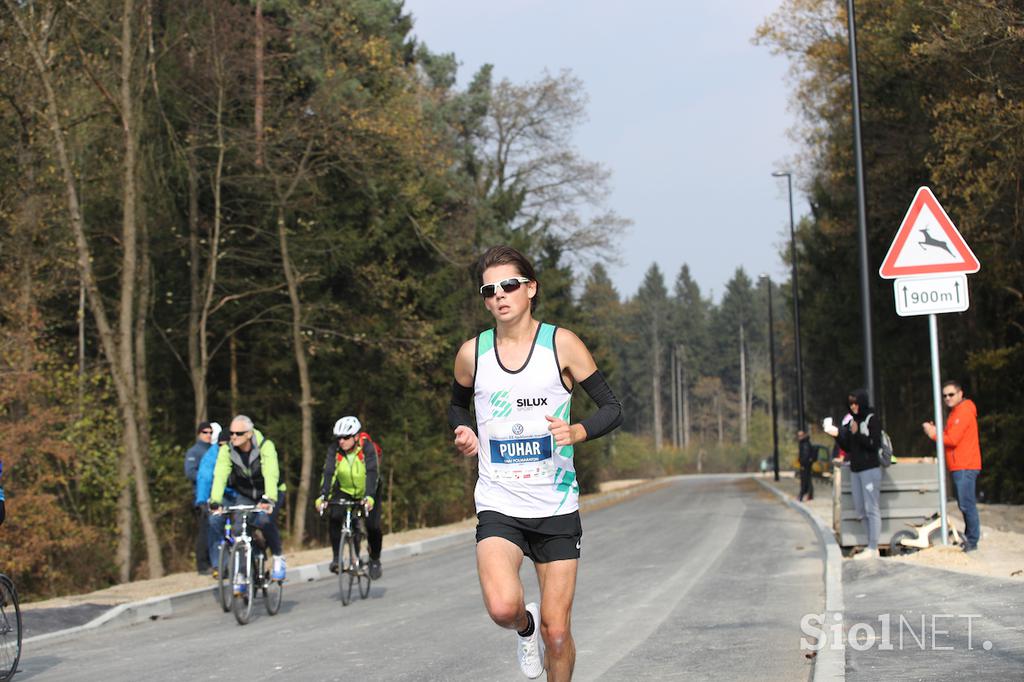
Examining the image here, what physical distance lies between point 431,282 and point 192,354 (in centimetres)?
850

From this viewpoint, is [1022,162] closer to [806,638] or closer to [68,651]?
[806,638]

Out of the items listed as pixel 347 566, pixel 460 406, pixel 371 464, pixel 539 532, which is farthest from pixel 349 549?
pixel 539 532

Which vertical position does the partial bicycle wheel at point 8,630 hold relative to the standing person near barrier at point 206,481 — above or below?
below

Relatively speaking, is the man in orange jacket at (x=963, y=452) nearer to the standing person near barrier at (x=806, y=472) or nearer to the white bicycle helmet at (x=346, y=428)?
the white bicycle helmet at (x=346, y=428)

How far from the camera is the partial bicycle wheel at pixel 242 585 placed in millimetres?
11969

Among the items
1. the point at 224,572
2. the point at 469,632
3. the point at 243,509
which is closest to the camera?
the point at 469,632

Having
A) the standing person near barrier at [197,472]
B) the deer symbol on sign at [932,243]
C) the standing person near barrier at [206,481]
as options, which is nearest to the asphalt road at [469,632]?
the standing person near barrier at [206,481]

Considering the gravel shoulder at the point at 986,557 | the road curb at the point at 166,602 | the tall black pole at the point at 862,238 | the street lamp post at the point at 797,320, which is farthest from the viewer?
the street lamp post at the point at 797,320

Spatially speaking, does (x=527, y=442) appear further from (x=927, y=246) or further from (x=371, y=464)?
(x=371, y=464)

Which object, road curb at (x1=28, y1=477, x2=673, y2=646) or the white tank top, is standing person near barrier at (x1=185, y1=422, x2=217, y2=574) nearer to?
road curb at (x1=28, y1=477, x2=673, y2=646)

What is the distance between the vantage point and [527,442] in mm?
5418

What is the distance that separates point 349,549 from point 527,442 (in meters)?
8.57

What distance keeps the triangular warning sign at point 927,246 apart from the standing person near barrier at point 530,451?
24.1 feet

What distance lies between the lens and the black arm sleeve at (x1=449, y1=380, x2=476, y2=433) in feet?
18.6
